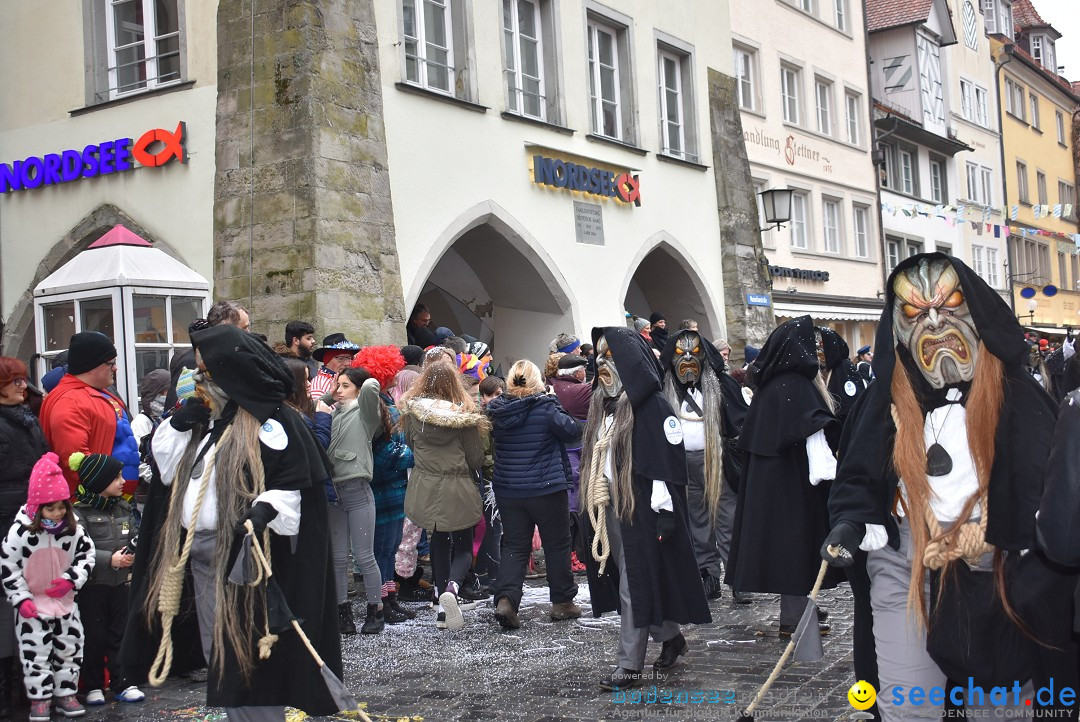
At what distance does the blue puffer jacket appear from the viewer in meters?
8.26

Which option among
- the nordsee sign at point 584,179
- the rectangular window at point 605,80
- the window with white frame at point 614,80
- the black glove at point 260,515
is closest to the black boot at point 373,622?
the black glove at point 260,515

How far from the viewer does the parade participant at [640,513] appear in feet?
20.9

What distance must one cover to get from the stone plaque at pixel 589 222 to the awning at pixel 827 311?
666 centimetres

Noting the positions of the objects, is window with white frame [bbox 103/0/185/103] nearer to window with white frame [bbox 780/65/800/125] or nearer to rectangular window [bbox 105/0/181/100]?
rectangular window [bbox 105/0/181/100]

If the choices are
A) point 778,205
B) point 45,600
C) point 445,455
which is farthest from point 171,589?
point 778,205

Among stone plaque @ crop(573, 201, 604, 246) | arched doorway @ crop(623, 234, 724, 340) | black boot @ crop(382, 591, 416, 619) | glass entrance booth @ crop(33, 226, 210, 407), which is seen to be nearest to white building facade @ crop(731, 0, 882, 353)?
arched doorway @ crop(623, 234, 724, 340)

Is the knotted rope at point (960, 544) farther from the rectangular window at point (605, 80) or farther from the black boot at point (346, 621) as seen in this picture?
the rectangular window at point (605, 80)

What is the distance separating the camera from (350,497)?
26.7 ft

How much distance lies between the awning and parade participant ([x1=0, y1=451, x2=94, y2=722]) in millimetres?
17617

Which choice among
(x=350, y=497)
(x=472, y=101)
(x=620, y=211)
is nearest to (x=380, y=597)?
(x=350, y=497)

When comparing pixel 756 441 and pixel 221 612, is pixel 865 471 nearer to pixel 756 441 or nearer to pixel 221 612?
pixel 221 612

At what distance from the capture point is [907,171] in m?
32.0

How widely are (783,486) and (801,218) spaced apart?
19.0 m

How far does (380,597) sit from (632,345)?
9.25 feet
